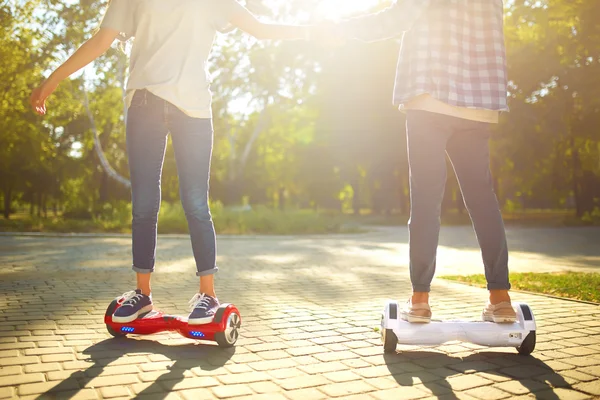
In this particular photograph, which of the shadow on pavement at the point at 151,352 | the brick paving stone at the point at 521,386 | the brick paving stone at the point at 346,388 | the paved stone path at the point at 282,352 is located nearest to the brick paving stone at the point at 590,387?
the paved stone path at the point at 282,352

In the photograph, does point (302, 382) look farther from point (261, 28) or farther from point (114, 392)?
point (261, 28)

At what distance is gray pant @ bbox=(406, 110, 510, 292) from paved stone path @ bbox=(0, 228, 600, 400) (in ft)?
1.60

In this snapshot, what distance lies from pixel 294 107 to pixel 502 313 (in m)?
26.4

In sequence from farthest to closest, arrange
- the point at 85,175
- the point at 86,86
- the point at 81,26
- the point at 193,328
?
the point at 85,175, the point at 86,86, the point at 81,26, the point at 193,328

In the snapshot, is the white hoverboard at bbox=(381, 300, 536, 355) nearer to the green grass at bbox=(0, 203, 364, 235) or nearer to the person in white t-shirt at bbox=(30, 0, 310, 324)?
the person in white t-shirt at bbox=(30, 0, 310, 324)

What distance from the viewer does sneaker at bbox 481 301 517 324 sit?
3.23m

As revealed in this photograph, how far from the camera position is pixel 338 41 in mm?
3609

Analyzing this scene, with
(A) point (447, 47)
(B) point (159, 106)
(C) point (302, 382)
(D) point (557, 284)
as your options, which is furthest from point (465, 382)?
(D) point (557, 284)

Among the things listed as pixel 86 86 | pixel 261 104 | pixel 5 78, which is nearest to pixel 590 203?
pixel 261 104

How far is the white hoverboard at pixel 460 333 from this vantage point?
3.16 metres

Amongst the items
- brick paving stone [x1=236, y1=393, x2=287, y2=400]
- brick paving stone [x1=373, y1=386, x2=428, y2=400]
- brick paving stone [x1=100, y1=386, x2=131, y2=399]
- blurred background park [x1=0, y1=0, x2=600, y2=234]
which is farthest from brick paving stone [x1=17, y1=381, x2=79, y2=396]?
blurred background park [x1=0, y1=0, x2=600, y2=234]

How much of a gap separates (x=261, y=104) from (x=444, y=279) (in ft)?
72.0

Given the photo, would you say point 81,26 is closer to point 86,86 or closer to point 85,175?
point 86,86

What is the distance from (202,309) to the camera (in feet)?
10.9
